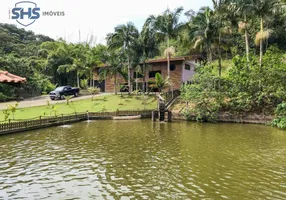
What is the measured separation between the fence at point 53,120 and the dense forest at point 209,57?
21.8ft

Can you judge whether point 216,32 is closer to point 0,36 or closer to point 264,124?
point 264,124

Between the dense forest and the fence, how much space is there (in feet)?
21.8

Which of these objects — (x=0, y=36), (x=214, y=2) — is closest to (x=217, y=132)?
(x=214, y=2)

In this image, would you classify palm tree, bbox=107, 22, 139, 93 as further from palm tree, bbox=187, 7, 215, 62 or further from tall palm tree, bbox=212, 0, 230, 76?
tall palm tree, bbox=212, 0, 230, 76

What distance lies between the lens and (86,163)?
10.8 meters

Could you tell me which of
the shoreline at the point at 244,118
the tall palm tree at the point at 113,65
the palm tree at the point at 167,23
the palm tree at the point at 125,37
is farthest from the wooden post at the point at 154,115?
the tall palm tree at the point at 113,65

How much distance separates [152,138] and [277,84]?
14.8 meters

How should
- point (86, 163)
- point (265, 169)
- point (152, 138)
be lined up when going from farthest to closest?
point (152, 138) < point (86, 163) < point (265, 169)

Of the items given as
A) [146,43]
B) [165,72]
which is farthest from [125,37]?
[165,72]

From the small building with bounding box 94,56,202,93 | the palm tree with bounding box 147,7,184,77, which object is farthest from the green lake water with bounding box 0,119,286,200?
the small building with bounding box 94,56,202,93

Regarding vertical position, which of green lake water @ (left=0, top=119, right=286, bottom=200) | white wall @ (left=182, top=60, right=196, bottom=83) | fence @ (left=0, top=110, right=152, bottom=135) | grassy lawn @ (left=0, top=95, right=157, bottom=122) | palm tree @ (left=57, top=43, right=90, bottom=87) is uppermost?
palm tree @ (left=57, top=43, right=90, bottom=87)

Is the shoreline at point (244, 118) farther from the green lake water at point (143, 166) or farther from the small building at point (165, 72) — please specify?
the small building at point (165, 72)

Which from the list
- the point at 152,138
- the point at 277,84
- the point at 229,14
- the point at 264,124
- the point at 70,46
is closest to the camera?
the point at 152,138

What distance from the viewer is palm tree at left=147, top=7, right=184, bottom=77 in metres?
34.4
